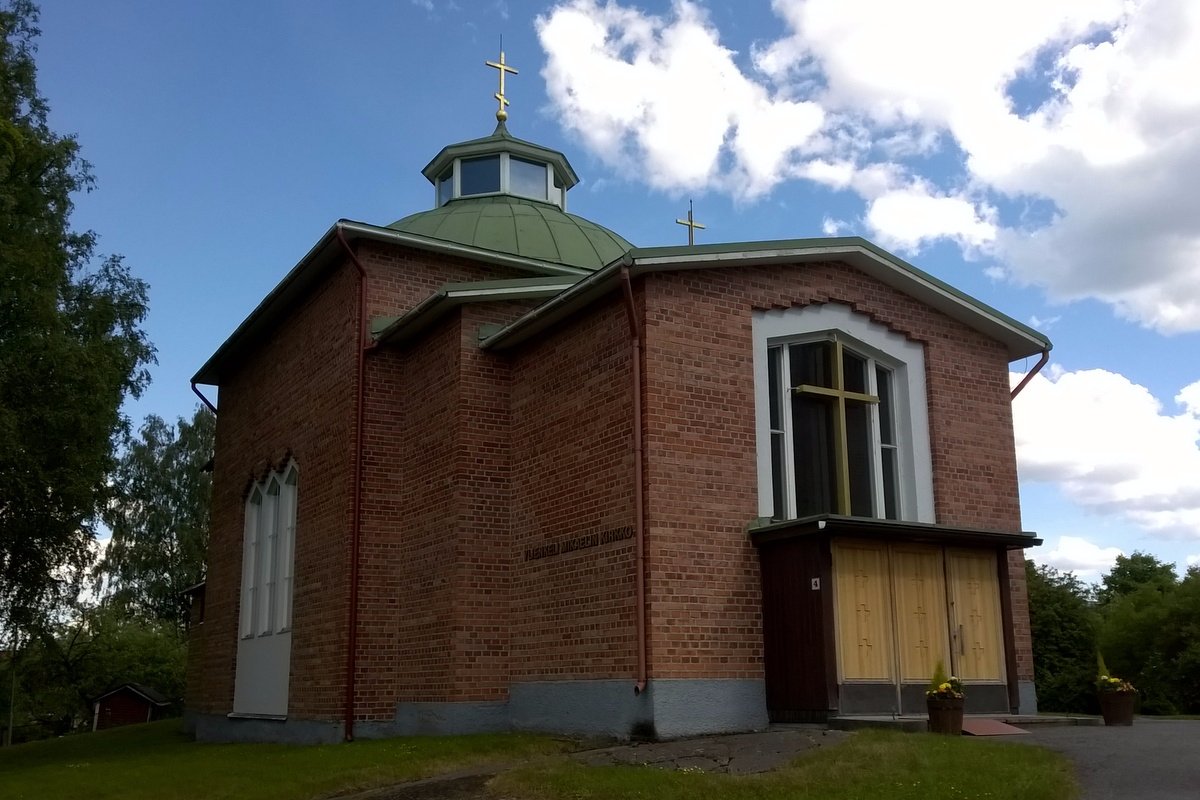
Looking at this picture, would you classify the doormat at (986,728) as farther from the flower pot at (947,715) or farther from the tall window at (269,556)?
the tall window at (269,556)

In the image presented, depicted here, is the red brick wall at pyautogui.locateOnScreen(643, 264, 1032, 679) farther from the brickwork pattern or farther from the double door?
the double door

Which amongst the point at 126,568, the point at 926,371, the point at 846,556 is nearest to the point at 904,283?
the point at 926,371

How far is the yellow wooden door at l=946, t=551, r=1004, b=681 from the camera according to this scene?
12586 mm

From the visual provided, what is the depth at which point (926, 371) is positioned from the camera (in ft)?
47.1

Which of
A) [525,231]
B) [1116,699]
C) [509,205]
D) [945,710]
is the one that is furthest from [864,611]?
[509,205]

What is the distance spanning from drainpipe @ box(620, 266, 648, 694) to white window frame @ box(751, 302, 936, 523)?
1582 millimetres

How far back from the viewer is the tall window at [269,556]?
17.8 m

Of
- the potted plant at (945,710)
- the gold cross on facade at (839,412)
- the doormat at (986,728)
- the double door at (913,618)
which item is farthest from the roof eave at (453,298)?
the doormat at (986,728)

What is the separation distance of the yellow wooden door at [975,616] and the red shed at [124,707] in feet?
141

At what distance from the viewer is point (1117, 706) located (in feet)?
39.5

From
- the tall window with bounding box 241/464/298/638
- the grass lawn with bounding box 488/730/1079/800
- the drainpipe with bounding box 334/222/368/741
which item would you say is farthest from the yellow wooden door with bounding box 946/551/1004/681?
the tall window with bounding box 241/464/298/638

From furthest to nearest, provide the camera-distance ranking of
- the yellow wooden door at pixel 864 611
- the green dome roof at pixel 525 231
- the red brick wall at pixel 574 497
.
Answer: the green dome roof at pixel 525 231 → the red brick wall at pixel 574 497 → the yellow wooden door at pixel 864 611

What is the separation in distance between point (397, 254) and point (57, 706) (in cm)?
4921

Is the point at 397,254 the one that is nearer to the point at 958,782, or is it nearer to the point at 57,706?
the point at 958,782
